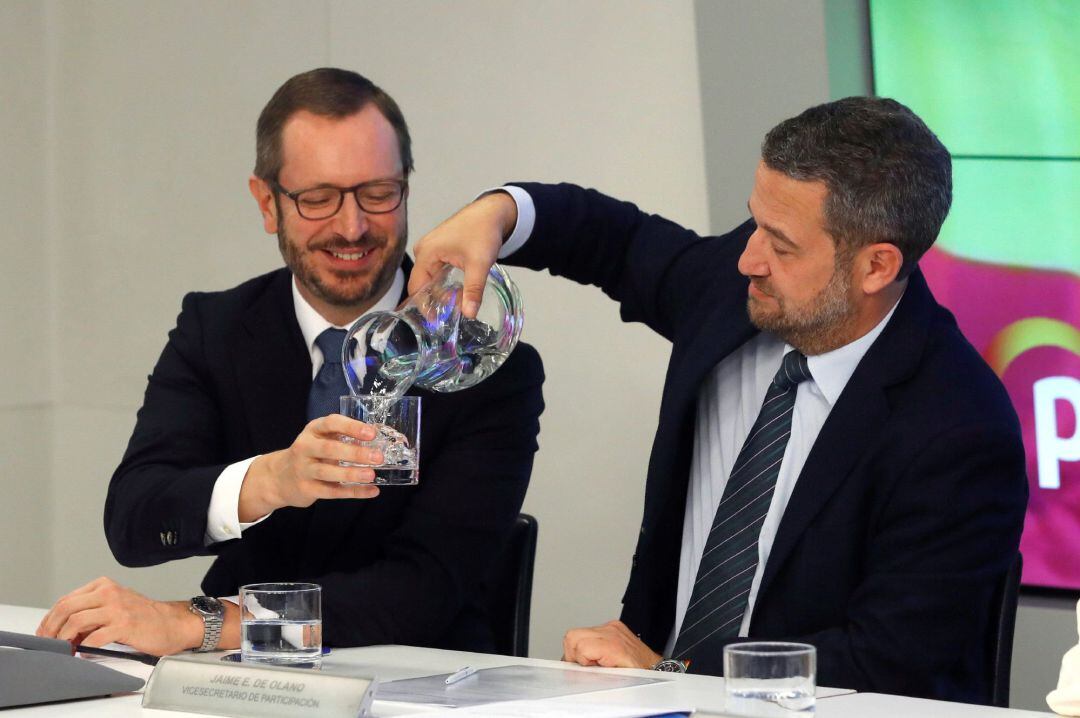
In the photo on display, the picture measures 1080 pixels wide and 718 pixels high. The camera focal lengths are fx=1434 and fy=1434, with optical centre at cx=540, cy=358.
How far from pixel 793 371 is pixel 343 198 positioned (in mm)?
866

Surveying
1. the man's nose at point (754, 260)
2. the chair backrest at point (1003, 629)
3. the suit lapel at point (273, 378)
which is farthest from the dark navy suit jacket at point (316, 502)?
the chair backrest at point (1003, 629)

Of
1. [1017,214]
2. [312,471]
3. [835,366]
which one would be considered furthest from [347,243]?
[1017,214]

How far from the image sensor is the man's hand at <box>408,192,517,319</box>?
2.29 metres

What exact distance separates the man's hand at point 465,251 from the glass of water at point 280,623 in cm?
53

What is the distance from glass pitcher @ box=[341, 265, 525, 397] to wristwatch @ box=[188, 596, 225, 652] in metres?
0.42

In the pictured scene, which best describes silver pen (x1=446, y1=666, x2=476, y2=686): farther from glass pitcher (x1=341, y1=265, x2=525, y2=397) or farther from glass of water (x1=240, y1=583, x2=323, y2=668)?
glass pitcher (x1=341, y1=265, x2=525, y2=397)

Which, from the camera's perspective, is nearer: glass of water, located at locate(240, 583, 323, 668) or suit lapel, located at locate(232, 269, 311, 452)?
glass of water, located at locate(240, 583, 323, 668)

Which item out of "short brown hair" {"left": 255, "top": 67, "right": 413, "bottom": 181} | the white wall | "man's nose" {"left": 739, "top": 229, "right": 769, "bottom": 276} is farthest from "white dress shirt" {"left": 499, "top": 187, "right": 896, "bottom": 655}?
the white wall

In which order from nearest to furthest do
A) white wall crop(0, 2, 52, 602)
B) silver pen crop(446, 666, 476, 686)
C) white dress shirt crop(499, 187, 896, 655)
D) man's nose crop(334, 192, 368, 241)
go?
1. silver pen crop(446, 666, 476, 686)
2. white dress shirt crop(499, 187, 896, 655)
3. man's nose crop(334, 192, 368, 241)
4. white wall crop(0, 2, 52, 602)

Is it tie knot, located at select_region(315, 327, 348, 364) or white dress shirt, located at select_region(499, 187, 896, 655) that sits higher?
tie knot, located at select_region(315, 327, 348, 364)

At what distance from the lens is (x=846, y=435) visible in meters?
2.40

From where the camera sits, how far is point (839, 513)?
93.7 inches

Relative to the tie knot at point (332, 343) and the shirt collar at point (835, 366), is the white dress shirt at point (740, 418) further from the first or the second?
the tie knot at point (332, 343)

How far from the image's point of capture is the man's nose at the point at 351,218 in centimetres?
260
